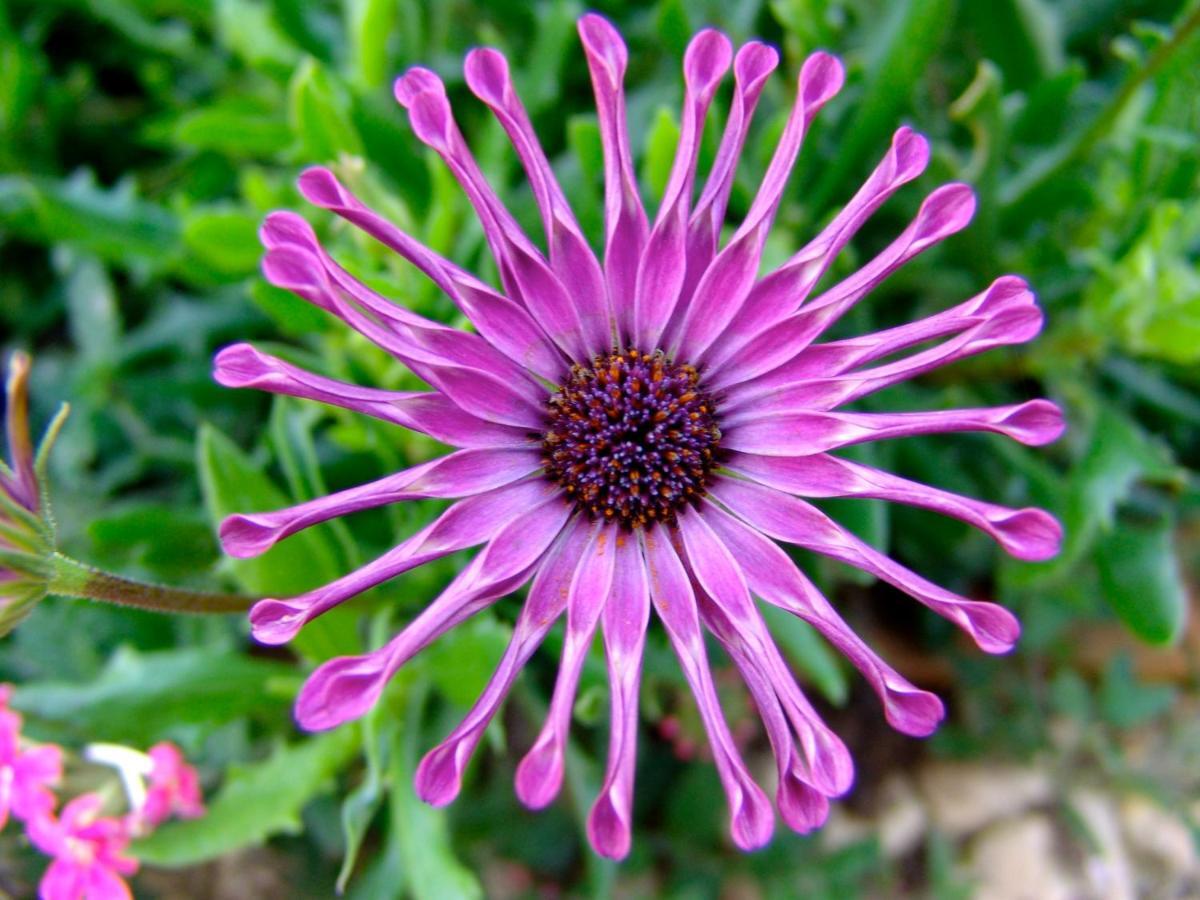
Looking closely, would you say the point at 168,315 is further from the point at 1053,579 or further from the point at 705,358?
the point at 1053,579

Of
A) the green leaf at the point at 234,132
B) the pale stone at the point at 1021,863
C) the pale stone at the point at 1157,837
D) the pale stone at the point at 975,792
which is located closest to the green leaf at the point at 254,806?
the green leaf at the point at 234,132

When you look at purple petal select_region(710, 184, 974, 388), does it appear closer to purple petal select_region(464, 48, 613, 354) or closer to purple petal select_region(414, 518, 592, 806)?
purple petal select_region(464, 48, 613, 354)

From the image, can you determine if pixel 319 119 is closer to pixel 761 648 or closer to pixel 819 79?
pixel 819 79

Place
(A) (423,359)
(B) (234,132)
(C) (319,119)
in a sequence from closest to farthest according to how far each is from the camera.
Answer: (A) (423,359) < (C) (319,119) < (B) (234,132)

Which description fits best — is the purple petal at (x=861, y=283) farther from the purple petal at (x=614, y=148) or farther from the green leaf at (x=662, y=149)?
the green leaf at (x=662, y=149)

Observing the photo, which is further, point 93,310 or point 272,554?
point 93,310

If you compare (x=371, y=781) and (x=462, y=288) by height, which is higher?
(x=462, y=288)

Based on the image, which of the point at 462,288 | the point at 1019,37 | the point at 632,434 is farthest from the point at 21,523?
the point at 1019,37
